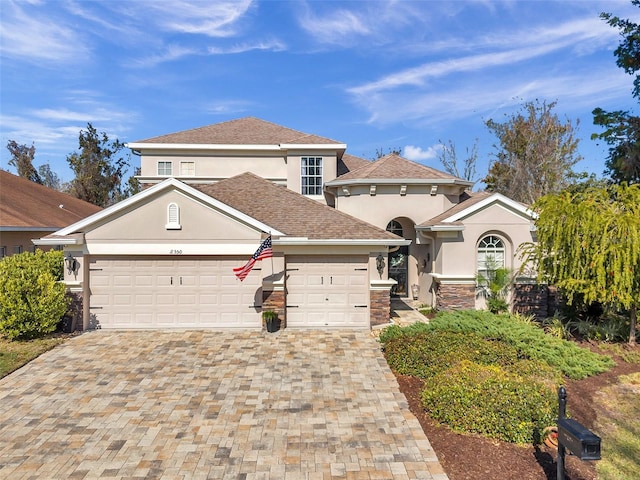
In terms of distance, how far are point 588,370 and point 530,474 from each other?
5.07m

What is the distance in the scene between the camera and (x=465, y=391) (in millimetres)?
7000

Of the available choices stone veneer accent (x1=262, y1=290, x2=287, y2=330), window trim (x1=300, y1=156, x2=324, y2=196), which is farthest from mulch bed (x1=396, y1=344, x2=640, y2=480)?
window trim (x1=300, y1=156, x2=324, y2=196)

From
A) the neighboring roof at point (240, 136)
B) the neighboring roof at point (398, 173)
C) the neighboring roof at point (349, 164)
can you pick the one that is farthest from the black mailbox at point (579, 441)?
the neighboring roof at point (349, 164)

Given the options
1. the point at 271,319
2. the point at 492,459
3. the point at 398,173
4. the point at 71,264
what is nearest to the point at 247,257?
the point at 271,319

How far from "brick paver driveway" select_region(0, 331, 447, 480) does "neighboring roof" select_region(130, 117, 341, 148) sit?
446 inches

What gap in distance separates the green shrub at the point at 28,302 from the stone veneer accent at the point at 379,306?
9.55 metres

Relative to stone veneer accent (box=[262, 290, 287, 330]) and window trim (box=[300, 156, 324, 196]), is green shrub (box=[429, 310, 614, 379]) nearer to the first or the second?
stone veneer accent (box=[262, 290, 287, 330])

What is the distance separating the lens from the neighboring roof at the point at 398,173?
1673 cm

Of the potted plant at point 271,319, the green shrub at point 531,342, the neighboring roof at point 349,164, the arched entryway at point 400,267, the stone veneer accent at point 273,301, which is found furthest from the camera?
the neighboring roof at point 349,164

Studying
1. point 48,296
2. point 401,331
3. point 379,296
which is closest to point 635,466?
point 401,331

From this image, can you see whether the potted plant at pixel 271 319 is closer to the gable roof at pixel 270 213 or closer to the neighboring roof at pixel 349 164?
the gable roof at pixel 270 213

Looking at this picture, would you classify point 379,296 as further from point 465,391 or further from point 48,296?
point 48,296

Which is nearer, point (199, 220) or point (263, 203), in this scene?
point (199, 220)

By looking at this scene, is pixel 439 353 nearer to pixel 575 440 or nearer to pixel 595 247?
pixel 575 440
